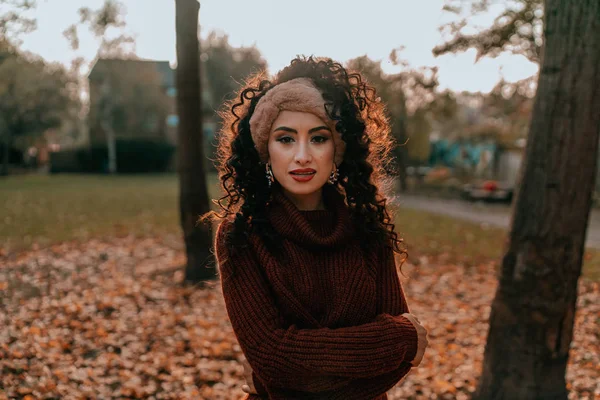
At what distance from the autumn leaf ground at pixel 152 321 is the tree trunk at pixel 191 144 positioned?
0.51 m

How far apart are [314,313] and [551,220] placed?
1.95m

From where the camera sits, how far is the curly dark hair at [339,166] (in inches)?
80.5

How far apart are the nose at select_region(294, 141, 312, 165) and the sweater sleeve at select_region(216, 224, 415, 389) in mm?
418

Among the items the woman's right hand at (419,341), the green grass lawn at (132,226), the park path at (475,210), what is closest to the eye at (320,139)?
the woman's right hand at (419,341)

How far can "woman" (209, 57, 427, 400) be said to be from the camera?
1.83 meters

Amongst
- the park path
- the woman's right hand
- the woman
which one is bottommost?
the park path

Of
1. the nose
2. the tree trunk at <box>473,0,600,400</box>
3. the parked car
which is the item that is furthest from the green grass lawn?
the nose

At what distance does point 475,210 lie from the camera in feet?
57.7

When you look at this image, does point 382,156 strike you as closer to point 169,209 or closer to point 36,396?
point 36,396

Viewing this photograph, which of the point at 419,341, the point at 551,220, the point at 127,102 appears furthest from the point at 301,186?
the point at 127,102

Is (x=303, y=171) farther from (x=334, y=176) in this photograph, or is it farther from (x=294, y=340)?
(x=294, y=340)

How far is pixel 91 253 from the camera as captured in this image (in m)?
9.31

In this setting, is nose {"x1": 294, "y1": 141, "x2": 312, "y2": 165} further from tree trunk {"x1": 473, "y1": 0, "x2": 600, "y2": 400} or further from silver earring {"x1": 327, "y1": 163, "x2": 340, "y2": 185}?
tree trunk {"x1": 473, "y1": 0, "x2": 600, "y2": 400}

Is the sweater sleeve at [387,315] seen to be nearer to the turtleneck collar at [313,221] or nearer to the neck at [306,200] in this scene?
the turtleneck collar at [313,221]
